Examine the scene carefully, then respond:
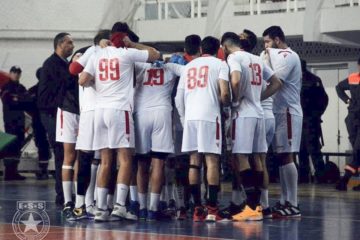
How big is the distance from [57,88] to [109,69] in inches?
80.6

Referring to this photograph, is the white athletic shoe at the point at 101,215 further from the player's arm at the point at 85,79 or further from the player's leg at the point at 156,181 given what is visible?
the player's arm at the point at 85,79

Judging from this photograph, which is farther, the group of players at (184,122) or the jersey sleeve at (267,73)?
the jersey sleeve at (267,73)

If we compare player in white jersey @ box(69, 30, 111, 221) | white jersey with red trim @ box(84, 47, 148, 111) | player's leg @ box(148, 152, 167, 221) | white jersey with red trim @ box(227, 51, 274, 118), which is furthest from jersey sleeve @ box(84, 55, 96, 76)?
white jersey with red trim @ box(227, 51, 274, 118)

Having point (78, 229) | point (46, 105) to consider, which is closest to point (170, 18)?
point (46, 105)

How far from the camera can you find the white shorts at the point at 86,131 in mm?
17312

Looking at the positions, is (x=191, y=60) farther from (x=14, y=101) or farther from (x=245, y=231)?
(x=14, y=101)

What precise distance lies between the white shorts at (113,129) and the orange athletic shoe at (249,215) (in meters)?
1.58

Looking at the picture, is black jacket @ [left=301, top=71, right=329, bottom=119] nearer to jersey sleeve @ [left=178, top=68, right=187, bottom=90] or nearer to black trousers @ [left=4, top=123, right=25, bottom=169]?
black trousers @ [left=4, top=123, right=25, bottom=169]

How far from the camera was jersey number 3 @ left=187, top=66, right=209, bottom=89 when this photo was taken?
55.7ft

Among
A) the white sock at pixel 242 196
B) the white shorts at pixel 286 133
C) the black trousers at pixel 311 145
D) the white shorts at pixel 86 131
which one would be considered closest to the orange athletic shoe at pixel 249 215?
the white sock at pixel 242 196

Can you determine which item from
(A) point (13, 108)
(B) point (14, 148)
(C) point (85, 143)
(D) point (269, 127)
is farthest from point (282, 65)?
(B) point (14, 148)

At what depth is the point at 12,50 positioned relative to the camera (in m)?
30.3

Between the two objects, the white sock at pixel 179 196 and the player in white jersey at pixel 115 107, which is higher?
the player in white jersey at pixel 115 107

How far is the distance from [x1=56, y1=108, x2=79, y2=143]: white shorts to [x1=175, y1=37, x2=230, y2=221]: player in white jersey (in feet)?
6.12
